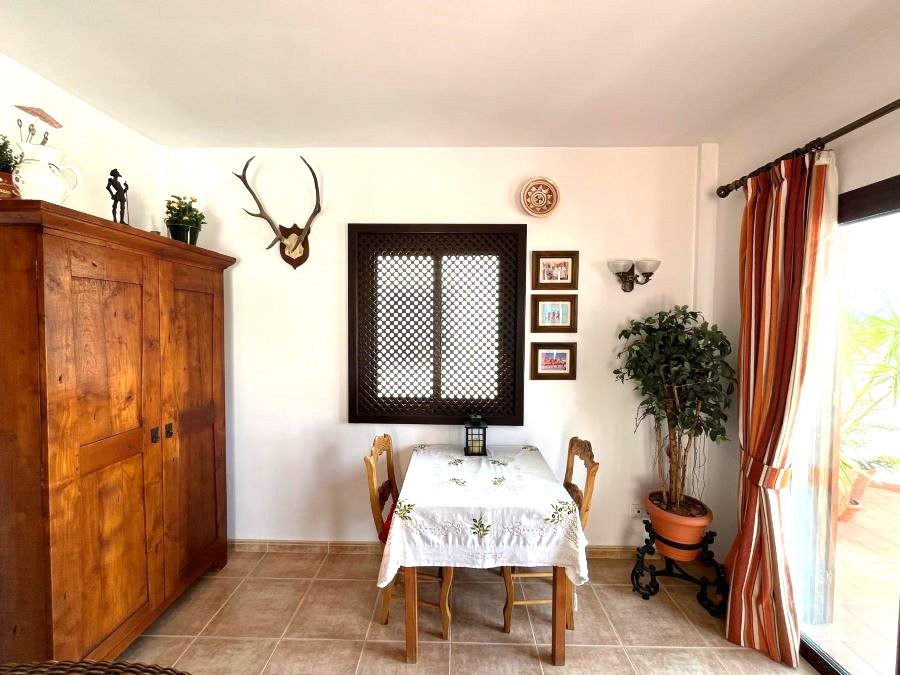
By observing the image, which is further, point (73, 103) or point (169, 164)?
point (169, 164)

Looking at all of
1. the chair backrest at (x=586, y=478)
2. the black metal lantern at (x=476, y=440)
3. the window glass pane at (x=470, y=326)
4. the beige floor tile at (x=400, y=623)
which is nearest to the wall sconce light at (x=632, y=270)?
the window glass pane at (x=470, y=326)

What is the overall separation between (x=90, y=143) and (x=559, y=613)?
325cm

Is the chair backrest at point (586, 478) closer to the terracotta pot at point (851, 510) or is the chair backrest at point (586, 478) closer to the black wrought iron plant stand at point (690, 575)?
the black wrought iron plant stand at point (690, 575)

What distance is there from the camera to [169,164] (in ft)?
8.35

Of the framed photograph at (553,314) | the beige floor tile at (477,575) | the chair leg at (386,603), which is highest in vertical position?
the framed photograph at (553,314)

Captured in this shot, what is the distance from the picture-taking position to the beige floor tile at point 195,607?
1971 millimetres

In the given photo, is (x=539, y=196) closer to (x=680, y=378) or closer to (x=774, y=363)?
(x=680, y=378)

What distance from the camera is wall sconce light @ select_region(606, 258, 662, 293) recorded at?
232 cm

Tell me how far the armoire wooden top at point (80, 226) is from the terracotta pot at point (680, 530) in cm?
288

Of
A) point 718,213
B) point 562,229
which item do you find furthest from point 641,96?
point 718,213

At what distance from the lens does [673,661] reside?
181 centimetres

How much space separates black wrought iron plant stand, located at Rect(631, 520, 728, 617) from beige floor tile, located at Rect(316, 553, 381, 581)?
154cm

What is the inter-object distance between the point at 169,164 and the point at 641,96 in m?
2.80

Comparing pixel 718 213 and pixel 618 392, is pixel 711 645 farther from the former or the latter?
pixel 718 213
